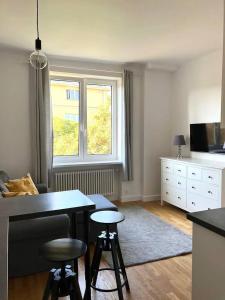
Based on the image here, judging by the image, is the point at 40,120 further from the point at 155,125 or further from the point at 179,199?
the point at 179,199

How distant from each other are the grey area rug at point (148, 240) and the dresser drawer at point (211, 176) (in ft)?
2.75

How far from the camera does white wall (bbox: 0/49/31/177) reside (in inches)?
162

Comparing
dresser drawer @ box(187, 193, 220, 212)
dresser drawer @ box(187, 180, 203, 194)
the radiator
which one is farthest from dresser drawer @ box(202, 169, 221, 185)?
the radiator

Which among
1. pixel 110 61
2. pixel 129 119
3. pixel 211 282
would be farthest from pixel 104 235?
pixel 110 61

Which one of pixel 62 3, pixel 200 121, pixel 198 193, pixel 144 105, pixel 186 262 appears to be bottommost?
pixel 186 262

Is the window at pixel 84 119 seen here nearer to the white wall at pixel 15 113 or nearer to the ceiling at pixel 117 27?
the white wall at pixel 15 113

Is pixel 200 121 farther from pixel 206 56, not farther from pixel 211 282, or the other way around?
pixel 211 282

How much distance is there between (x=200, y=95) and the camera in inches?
177

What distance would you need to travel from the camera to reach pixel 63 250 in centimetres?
165

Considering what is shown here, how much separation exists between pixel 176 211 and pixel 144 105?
6.83 feet

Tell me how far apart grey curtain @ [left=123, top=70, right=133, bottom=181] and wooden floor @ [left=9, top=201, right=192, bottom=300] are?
2284 mm

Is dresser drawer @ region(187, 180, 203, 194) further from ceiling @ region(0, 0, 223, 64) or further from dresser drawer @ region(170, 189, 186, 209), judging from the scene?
ceiling @ region(0, 0, 223, 64)

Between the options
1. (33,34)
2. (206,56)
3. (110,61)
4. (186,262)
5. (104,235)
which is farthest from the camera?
(110,61)

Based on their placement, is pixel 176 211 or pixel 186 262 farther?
pixel 176 211
